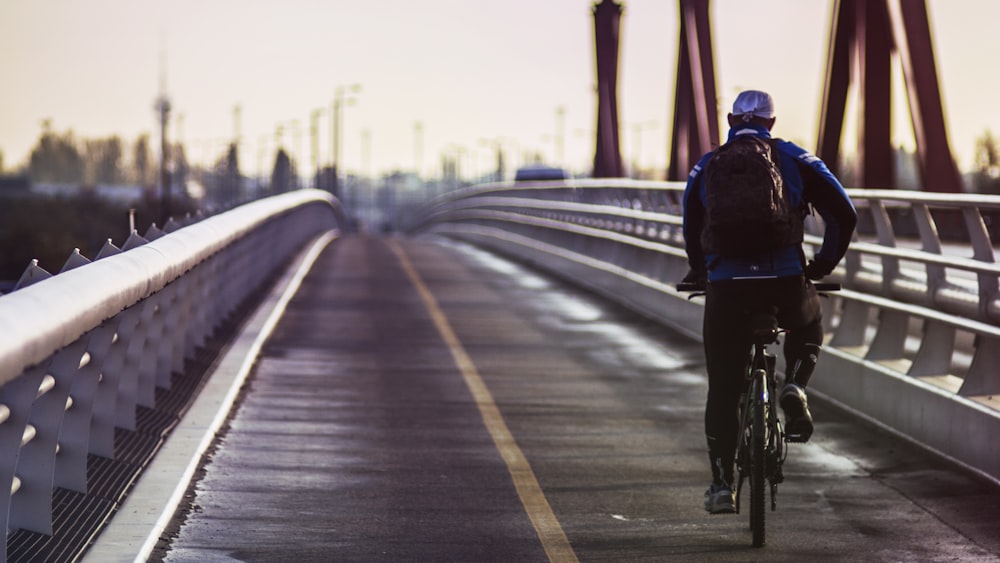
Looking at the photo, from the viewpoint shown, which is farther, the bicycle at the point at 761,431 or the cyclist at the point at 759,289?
the cyclist at the point at 759,289

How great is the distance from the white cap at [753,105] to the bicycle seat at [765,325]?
912 millimetres

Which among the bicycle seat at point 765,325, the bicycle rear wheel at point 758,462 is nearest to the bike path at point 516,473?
the bicycle rear wheel at point 758,462

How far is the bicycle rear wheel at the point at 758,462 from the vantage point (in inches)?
305

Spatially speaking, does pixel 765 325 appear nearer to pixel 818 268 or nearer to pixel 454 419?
pixel 818 268

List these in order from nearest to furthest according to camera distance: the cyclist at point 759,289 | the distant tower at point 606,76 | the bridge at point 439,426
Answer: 1. the bridge at point 439,426
2. the cyclist at point 759,289
3. the distant tower at point 606,76

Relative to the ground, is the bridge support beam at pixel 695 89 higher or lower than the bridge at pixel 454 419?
higher

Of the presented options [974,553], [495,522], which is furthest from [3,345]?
[974,553]

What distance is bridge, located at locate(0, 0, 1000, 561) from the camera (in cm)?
734

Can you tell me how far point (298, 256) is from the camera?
31.0 metres

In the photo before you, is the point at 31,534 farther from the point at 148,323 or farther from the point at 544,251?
the point at 544,251

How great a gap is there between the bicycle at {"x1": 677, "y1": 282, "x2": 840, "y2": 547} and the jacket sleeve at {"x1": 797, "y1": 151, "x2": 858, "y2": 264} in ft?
1.60

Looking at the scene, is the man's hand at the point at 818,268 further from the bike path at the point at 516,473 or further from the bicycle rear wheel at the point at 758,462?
the bike path at the point at 516,473

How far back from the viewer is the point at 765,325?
26.0ft

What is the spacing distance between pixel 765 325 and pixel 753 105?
40.7 inches
